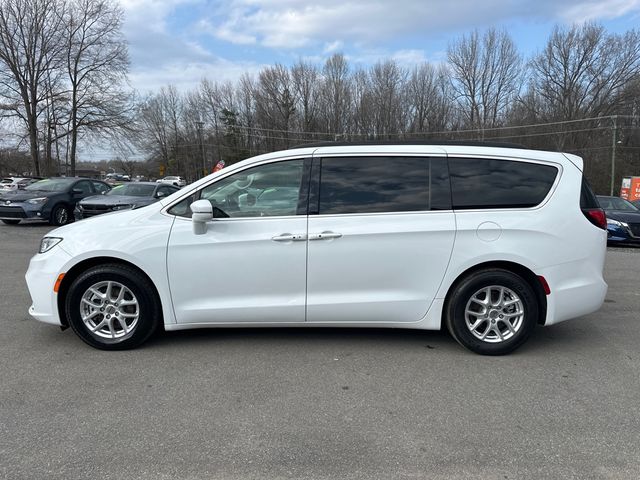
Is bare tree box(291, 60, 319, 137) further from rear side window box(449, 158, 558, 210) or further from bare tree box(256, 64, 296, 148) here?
rear side window box(449, 158, 558, 210)

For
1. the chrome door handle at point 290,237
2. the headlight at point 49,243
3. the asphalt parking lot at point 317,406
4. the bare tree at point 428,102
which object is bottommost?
the asphalt parking lot at point 317,406

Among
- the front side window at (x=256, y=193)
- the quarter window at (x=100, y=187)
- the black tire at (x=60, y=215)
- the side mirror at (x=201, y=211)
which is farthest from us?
the quarter window at (x=100, y=187)

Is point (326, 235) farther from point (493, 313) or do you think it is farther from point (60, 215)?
point (60, 215)

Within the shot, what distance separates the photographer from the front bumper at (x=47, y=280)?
397 centimetres

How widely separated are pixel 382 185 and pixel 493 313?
4.78ft

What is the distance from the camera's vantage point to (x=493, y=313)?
3.97 metres

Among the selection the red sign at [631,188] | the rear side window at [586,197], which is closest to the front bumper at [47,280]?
the rear side window at [586,197]

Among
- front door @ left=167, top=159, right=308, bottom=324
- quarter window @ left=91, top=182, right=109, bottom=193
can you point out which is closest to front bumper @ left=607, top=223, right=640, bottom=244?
front door @ left=167, top=159, right=308, bottom=324

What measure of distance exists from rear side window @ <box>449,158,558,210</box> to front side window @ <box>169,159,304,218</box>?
1.38 meters

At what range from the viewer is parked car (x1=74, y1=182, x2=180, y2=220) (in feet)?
42.9

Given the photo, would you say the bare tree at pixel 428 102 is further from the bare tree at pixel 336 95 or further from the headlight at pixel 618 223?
the headlight at pixel 618 223

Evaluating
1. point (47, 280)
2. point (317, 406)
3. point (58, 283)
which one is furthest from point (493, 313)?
point (47, 280)

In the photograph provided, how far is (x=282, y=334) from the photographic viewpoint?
4473 millimetres

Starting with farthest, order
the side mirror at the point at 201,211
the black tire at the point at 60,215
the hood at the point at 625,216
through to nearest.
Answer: the black tire at the point at 60,215 < the hood at the point at 625,216 < the side mirror at the point at 201,211
